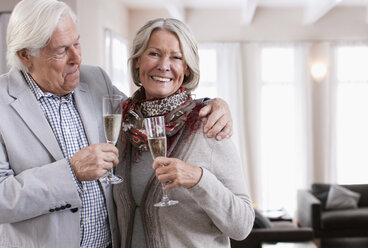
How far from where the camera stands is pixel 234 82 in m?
8.02

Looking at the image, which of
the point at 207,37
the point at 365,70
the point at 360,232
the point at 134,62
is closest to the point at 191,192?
the point at 134,62

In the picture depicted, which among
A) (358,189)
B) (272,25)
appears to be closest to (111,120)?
(358,189)

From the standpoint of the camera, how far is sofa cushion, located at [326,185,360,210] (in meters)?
6.45

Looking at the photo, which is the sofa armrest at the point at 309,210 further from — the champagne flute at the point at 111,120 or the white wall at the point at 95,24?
the champagne flute at the point at 111,120

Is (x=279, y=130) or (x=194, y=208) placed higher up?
(x=194, y=208)

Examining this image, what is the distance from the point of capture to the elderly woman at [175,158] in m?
1.61

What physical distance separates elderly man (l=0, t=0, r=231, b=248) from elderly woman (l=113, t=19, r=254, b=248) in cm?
9

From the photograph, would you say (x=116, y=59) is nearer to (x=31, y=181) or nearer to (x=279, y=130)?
(x=279, y=130)

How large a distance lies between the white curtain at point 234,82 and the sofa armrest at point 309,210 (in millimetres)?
1528

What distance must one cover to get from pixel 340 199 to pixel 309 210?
0.64 metres

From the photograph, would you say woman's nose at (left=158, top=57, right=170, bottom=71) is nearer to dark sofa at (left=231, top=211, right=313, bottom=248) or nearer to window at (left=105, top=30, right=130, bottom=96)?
dark sofa at (left=231, top=211, right=313, bottom=248)

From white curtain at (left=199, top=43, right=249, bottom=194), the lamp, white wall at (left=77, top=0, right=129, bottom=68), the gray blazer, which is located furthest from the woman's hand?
the lamp

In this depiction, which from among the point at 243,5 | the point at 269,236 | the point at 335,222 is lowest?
the point at 335,222

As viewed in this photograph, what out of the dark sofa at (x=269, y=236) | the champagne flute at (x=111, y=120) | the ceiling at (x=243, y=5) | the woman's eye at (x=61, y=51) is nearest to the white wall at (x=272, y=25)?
the ceiling at (x=243, y=5)
